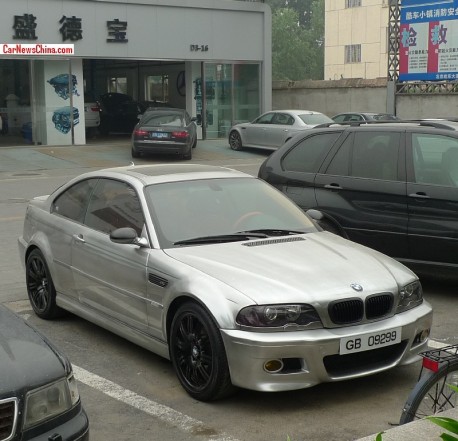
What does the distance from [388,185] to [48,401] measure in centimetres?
510

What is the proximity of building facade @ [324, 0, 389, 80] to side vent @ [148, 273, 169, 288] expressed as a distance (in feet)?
168

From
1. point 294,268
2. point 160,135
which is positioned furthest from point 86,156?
point 294,268

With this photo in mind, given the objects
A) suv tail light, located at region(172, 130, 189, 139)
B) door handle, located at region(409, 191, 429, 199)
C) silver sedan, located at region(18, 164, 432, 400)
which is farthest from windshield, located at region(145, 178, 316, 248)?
suv tail light, located at region(172, 130, 189, 139)

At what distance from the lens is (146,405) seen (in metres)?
5.14

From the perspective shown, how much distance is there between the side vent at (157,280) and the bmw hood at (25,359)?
57.7 inches

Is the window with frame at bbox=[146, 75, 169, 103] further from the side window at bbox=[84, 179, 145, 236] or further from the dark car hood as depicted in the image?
the dark car hood

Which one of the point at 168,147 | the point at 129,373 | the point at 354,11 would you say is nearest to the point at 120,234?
the point at 129,373

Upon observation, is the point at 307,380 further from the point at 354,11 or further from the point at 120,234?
the point at 354,11

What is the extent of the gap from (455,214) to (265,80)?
80.1ft

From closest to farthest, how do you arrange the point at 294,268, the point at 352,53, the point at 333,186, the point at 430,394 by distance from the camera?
the point at 430,394
the point at 294,268
the point at 333,186
the point at 352,53

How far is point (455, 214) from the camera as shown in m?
7.49

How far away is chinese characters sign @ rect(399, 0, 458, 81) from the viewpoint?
2623 cm

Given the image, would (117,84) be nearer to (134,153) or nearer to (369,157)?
(134,153)

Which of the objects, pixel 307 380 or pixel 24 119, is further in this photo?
pixel 24 119
